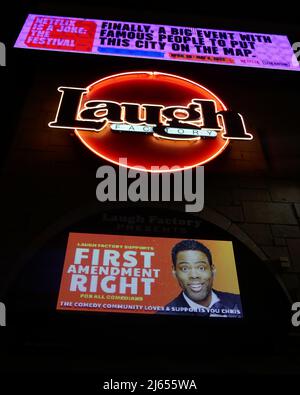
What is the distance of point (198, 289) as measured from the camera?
16.2 feet

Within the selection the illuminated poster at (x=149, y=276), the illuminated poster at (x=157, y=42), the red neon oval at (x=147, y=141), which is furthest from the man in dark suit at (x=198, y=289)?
the illuminated poster at (x=157, y=42)

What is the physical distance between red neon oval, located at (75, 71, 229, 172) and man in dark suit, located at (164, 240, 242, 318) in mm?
1612

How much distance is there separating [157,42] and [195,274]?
5.84 m

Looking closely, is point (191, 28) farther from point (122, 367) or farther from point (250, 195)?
point (122, 367)

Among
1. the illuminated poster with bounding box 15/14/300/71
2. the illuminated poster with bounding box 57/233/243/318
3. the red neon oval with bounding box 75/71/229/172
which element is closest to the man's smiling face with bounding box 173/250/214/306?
the illuminated poster with bounding box 57/233/243/318

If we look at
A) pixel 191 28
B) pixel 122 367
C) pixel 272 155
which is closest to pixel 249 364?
pixel 122 367

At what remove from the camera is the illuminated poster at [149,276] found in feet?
15.6

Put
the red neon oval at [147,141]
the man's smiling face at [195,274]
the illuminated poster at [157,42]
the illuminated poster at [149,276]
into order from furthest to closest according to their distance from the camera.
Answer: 1. the illuminated poster at [157,42]
2. the red neon oval at [147,141]
3. the man's smiling face at [195,274]
4. the illuminated poster at [149,276]

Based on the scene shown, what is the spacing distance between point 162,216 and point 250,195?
154cm

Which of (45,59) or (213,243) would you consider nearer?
(213,243)

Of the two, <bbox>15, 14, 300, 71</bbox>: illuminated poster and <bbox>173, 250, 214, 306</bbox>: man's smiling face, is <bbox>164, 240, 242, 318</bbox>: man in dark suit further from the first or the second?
<bbox>15, 14, 300, 71</bbox>: illuminated poster

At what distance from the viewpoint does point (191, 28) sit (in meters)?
9.50

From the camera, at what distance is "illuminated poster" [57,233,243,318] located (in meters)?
4.77

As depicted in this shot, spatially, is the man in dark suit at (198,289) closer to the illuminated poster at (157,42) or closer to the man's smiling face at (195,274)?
the man's smiling face at (195,274)
